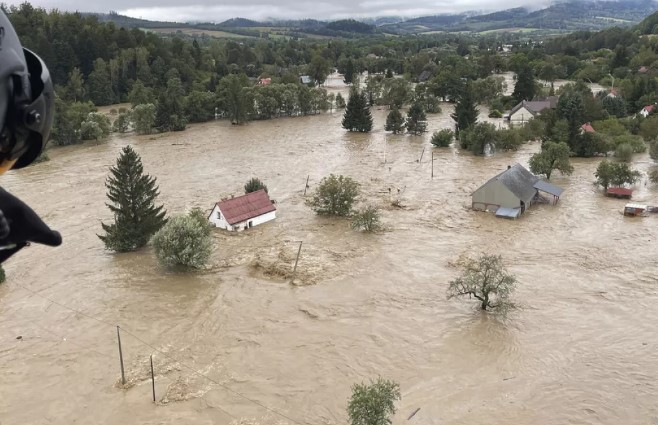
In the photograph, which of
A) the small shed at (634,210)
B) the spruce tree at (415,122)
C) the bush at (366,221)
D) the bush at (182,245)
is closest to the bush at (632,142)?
the small shed at (634,210)

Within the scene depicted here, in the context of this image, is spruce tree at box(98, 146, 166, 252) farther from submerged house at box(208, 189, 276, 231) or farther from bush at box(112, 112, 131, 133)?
bush at box(112, 112, 131, 133)

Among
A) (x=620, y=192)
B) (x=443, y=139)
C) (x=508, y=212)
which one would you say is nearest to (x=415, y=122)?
(x=443, y=139)

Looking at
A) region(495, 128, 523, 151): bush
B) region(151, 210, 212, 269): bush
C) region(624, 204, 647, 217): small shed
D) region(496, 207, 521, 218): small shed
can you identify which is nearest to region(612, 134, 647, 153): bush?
region(495, 128, 523, 151): bush

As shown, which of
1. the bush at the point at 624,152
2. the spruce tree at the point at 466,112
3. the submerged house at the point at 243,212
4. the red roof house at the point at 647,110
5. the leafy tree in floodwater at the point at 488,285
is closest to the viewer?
the leafy tree in floodwater at the point at 488,285

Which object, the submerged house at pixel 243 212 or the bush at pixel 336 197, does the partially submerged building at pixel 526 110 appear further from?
the submerged house at pixel 243 212

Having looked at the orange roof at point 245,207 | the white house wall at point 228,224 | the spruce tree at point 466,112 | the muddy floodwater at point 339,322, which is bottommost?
the muddy floodwater at point 339,322

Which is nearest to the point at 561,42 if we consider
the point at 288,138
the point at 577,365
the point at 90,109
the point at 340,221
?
the point at 288,138

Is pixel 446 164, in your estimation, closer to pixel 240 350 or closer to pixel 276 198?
pixel 276 198

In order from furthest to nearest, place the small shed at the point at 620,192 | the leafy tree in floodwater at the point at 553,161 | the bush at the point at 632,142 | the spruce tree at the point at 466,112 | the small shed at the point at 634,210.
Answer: the spruce tree at the point at 466,112 < the bush at the point at 632,142 < the leafy tree in floodwater at the point at 553,161 < the small shed at the point at 620,192 < the small shed at the point at 634,210
